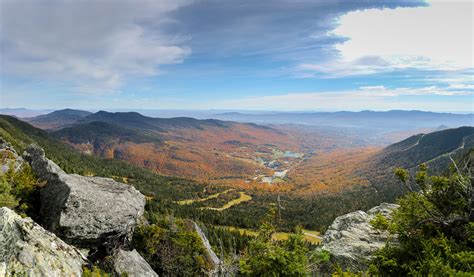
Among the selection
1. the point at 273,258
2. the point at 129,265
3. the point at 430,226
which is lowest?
the point at 129,265

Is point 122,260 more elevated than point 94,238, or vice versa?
point 94,238

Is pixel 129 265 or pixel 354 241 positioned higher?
pixel 354 241

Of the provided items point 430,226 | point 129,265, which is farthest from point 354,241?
point 129,265

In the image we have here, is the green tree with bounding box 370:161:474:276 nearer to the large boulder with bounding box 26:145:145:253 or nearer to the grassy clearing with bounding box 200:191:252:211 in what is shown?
the large boulder with bounding box 26:145:145:253

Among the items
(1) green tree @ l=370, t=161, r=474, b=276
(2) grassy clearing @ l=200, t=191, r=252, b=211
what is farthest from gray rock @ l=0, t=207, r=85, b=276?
(2) grassy clearing @ l=200, t=191, r=252, b=211

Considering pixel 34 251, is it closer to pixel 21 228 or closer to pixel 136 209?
pixel 21 228

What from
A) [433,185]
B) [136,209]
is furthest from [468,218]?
[136,209]

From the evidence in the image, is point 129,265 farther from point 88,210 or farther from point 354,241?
point 354,241
